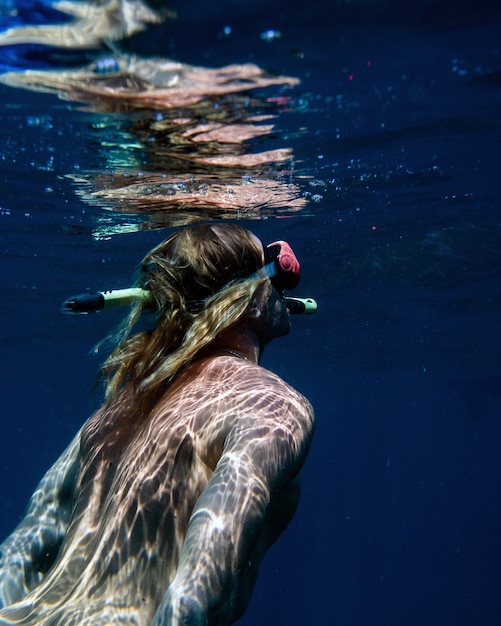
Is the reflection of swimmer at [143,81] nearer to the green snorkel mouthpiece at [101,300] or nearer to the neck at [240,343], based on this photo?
the green snorkel mouthpiece at [101,300]

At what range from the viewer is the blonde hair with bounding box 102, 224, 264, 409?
3.27 meters

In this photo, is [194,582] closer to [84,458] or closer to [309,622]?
[84,458]

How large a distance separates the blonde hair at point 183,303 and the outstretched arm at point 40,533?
0.74 m

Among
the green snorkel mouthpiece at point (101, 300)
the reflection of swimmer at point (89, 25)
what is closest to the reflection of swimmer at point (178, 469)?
the green snorkel mouthpiece at point (101, 300)

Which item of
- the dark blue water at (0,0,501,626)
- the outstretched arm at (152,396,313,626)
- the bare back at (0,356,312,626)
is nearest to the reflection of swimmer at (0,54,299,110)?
the dark blue water at (0,0,501,626)

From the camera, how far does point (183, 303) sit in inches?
133

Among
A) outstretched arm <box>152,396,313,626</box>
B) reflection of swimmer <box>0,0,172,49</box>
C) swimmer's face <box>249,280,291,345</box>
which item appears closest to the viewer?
outstretched arm <box>152,396,313,626</box>

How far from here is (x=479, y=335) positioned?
30.0 meters

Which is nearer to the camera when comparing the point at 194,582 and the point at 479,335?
the point at 194,582

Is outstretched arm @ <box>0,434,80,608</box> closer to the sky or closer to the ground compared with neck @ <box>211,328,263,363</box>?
closer to the ground

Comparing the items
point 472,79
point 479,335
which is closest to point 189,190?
point 472,79

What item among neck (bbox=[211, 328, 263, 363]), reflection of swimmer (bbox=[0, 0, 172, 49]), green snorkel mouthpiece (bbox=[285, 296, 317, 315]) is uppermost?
reflection of swimmer (bbox=[0, 0, 172, 49])

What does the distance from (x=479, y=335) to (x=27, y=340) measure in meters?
30.7

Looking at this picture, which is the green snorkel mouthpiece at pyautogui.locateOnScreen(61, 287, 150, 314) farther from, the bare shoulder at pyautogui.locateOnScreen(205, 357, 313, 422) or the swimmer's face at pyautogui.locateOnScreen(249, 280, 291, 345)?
the swimmer's face at pyautogui.locateOnScreen(249, 280, 291, 345)
